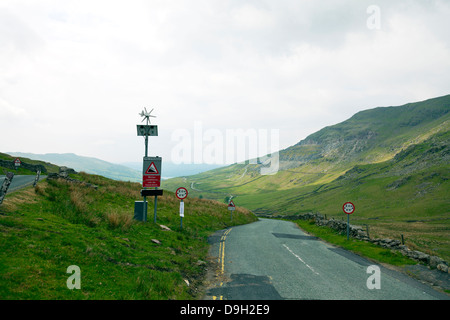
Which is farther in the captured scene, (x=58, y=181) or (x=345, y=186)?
(x=345, y=186)

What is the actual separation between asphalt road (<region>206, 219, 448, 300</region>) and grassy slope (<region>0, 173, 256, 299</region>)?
150 cm

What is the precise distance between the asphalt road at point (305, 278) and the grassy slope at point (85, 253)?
4.91ft

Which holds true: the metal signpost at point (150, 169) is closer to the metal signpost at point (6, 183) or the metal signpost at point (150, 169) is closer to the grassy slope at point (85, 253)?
the grassy slope at point (85, 253)

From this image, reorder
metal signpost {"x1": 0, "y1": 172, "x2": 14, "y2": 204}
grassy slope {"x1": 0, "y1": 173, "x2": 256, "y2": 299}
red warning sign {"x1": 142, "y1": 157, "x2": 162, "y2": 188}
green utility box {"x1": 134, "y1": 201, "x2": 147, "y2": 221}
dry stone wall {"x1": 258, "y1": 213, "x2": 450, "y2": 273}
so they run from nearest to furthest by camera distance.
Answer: grassy slope {"x1": 0, "y1": 173, "x2": 256, "y2": 299} → metal signpost {"x1": 0, "y1": 172, "x2": 14, "y2": 204} → dry stone wall {"x1": 258, "y1": 213, "x2": 450, "y2": 273} → green utility box {"x1": 134, "y1": 201, "x2": 147, "y2": 221} → red warning sign {"x1": 142, "y1": 157, "x2": 162, "y2": 188}

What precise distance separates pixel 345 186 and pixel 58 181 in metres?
153

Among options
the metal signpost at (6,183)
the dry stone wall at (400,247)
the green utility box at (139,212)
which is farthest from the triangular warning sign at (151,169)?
the dry stone wall at (400,247)

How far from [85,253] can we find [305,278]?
29.1 feet

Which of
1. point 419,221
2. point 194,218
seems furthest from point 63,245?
point 419,221

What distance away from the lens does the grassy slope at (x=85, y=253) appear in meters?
6.64

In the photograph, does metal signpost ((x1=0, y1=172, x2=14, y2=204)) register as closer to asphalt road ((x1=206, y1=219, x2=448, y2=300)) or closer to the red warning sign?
the red warning sign

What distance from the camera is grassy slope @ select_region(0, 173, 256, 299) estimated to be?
6.64 meters

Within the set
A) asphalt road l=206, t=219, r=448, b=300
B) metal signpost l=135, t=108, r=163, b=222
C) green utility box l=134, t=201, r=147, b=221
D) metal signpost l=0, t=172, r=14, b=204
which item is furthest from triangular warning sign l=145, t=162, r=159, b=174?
metal signpost l=0, t=172, r=14, b=204
